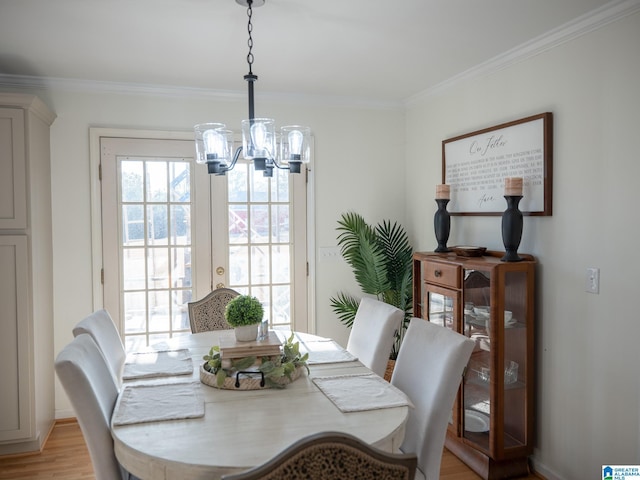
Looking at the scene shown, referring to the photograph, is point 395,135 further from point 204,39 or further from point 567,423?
point 567,423

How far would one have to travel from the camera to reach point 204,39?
9.15 feet

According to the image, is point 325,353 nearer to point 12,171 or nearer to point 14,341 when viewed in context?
point 14,341

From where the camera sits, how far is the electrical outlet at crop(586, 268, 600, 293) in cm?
251

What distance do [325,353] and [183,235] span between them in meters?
1.84

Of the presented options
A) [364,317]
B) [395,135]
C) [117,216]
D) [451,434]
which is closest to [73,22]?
[117,216]

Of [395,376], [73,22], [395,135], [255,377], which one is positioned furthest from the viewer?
[395,135]

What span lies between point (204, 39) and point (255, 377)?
1.86 m

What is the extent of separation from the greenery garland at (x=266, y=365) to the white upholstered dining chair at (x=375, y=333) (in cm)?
45

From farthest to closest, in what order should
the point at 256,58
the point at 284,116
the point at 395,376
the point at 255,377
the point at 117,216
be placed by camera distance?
the point at 284,116, the point at 117,216, the point at 256,58, the point at 395,376, the point at 255,377

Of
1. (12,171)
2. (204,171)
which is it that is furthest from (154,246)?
(12,171)

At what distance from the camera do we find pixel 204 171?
3.89 metres

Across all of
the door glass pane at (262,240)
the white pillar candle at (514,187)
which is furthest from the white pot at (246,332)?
the door glass pane at (262,240)

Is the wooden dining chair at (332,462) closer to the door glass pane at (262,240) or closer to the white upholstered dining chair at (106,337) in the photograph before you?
the white upholstered dining chair at (106,337)

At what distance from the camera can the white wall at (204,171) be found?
12.0ft
